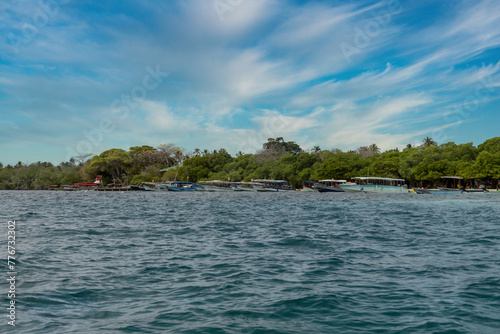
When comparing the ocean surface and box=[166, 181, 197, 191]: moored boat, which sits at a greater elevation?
box=[166, 181, 197, 191]: moored boat

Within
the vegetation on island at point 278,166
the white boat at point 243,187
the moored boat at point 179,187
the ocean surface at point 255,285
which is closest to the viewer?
the ocean surface at point 255,285

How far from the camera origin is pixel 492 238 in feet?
51.4

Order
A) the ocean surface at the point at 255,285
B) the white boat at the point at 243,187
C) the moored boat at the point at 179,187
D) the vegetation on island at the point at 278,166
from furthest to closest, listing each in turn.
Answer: the moored boat at the point at 179,187 → the white boat at the point at 243,187 → the vegetation on island at the point at 278,166 → the ocean surface at the point at 255,285

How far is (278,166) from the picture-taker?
116875 millimetres

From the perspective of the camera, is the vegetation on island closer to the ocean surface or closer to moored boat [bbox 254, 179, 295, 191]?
moored boat [bbox 254, 179, 295, 191]

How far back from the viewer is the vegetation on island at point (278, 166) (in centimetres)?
9581

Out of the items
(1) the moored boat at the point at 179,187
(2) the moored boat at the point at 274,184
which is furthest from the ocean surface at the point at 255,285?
(1) the moored boat at the point at 179,187

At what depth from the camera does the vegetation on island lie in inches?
3772

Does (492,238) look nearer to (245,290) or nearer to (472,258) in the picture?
(472,258)

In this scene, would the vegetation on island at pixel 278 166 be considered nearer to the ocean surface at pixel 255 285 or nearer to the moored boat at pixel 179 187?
the moored boat at pixel 179 187

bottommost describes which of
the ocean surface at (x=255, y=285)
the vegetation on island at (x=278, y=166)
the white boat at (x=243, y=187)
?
the ocean surface at (x=255, y=285)

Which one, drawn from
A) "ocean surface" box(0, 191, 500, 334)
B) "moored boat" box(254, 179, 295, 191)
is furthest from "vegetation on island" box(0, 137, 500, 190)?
Result: "ocean surface" box(0, 191, 500, 334)

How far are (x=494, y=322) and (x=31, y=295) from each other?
8.44 meters

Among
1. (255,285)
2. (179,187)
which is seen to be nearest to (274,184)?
(179,187)
